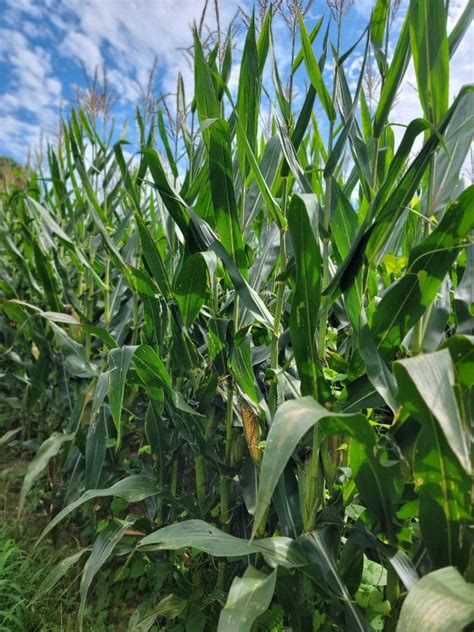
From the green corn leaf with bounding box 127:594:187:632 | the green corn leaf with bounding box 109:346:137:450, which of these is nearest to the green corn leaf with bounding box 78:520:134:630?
the green corn leaf with bounding box 127:594:187:632

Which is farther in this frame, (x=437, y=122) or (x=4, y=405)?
(x=4, y=405)

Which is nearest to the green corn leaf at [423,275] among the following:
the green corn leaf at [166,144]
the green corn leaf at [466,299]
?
the green corn leaf at [466,299]

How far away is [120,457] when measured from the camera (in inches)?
60.2

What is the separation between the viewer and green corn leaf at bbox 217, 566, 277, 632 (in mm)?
596

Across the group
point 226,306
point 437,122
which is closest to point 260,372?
point 226,306

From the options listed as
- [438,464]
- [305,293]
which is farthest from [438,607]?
[305,293]

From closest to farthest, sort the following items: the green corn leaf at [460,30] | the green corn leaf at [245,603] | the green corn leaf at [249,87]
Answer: the green corn leaf at [245,603], the green corn leaf at [460,30], the green corn leaf at [249,87]

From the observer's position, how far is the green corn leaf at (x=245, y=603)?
60 cm

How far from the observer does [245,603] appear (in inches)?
24.2

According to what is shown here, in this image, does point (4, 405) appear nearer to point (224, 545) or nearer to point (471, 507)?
point (224, 545)

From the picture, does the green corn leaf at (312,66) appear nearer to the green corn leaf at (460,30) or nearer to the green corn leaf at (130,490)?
the green corn leaf at (460,30)

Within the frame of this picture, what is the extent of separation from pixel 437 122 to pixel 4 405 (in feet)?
8.09

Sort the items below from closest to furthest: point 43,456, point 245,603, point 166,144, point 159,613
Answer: point 245,603
point 159,613
point 166,144
point 43,456

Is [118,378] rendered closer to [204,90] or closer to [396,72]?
[204,90]
